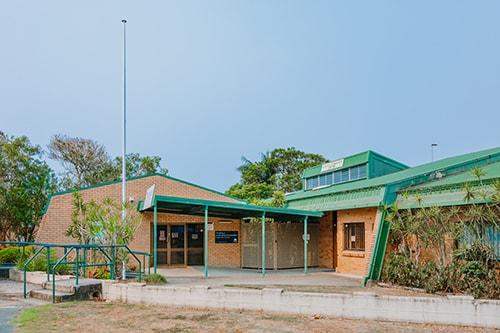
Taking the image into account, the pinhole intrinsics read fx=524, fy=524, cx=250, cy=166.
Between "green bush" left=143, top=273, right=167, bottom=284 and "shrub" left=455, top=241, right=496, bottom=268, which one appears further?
"green bush" left=143, top=273, right=167, bottom=284

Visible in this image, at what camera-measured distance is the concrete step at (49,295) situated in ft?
41.9

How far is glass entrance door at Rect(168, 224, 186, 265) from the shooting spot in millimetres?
22797

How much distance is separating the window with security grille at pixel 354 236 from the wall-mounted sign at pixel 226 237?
5.81m

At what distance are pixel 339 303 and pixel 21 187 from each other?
22.1 metres

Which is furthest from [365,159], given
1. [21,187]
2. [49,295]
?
[21,187]

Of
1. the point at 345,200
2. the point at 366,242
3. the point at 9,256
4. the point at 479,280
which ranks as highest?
the point at 345,200

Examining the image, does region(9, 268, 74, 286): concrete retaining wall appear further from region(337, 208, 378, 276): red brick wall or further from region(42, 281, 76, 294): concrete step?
region(337, 208, 378, 276): red brick wall

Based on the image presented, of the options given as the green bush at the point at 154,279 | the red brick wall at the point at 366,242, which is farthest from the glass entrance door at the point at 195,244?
the green bush at the point at 154,279

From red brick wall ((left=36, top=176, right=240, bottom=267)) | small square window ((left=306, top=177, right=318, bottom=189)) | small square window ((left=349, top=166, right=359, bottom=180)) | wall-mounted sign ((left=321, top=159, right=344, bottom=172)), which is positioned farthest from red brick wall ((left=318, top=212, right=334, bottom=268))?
small square window ((left=306, top=177, right=318, bottom=189))

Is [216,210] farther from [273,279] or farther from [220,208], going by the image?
[273,279]

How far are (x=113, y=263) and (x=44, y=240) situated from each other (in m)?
7.00

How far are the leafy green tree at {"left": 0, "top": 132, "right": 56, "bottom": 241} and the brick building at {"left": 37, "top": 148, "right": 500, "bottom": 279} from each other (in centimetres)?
708

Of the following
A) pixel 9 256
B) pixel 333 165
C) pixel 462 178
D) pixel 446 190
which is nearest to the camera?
pixel 446 190

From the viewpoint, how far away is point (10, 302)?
1248 cm
